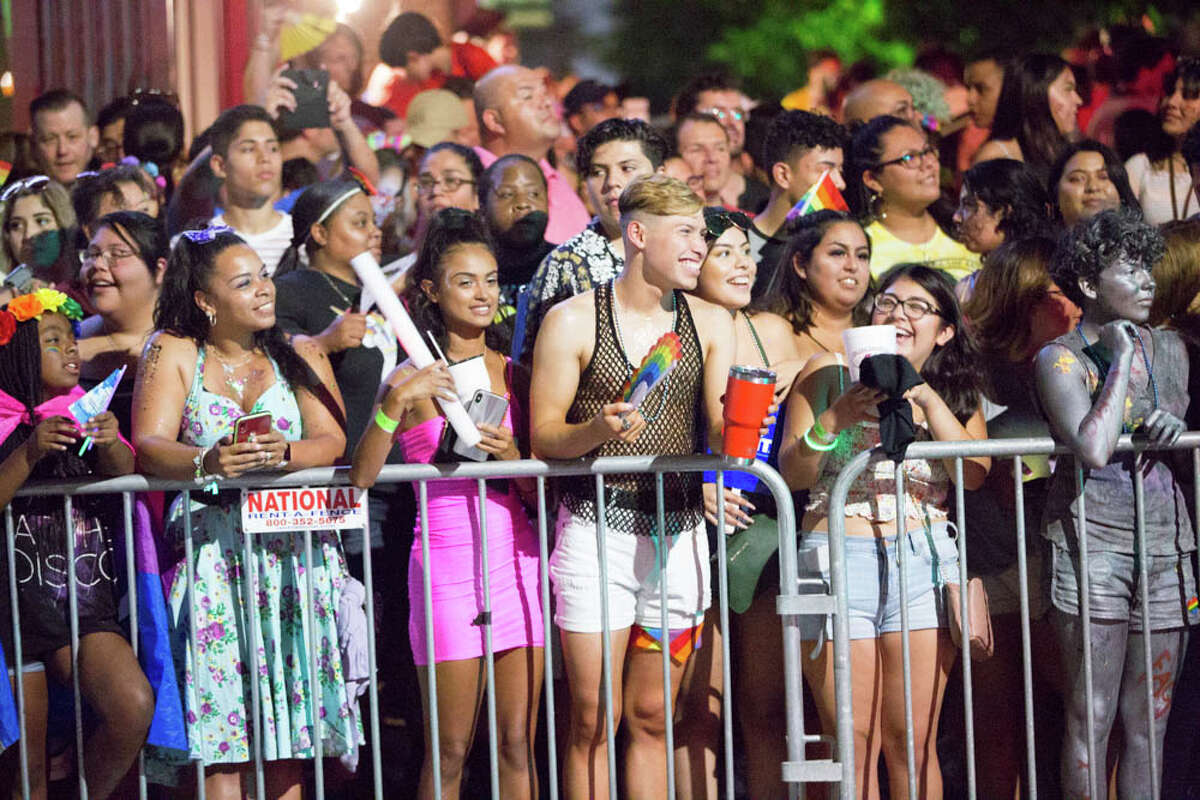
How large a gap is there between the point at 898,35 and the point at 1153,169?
17.6 metres

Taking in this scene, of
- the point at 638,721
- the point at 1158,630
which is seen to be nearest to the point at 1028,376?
the point at 1158,630

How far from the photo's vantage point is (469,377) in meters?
4.70

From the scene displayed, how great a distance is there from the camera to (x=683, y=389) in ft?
15.3

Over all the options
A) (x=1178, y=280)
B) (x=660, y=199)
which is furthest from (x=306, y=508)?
(x=1178, y=280)

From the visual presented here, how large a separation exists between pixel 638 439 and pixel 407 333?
78 centimetres

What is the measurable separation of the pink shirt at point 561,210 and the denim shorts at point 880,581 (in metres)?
2.47

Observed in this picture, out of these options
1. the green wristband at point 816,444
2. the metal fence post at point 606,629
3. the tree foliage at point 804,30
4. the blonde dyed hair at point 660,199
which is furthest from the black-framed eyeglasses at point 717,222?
the tree foliage at point 804,30

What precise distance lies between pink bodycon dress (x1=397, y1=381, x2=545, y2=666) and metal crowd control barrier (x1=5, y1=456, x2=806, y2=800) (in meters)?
0.15

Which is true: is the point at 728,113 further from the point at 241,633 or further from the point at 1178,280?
the point at 241,633

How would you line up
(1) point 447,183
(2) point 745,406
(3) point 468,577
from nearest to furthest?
1. (2) point 745,406
2. (3) point 468,577
3. (1) point 447,183

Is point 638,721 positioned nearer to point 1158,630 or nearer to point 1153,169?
point 1158,630

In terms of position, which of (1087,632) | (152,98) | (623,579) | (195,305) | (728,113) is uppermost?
(152,98)

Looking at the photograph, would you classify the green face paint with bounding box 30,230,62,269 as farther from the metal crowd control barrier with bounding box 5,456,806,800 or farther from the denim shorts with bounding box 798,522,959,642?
the denim shorts with bounding box 798,522,959,642

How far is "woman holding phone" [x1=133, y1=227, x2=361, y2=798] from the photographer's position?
15.2ft
